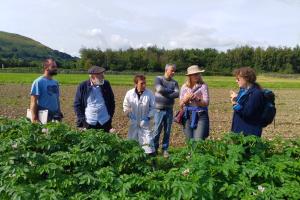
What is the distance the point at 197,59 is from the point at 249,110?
94.2 metres

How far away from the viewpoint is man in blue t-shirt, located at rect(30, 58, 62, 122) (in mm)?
6957

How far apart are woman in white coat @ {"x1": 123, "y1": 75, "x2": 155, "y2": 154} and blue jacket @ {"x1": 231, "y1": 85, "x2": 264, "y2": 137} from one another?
5.68 feet

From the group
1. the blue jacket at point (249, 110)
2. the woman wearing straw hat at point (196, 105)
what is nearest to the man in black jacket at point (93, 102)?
the woman wearing straw hat at point (196, 105)

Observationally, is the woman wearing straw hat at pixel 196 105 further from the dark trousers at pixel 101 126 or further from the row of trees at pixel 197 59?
the row of trees at pixel 197 59

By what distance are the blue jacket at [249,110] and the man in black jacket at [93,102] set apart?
2128mm

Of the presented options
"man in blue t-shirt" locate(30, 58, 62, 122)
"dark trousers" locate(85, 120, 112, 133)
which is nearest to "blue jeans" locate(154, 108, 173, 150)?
"dark trousers" locate(85, 120, 112, 133)

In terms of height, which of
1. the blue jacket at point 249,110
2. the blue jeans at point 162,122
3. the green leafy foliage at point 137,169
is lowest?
the blue jeans at point 162,122

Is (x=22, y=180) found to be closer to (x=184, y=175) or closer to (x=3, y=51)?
(x=184, y=175)

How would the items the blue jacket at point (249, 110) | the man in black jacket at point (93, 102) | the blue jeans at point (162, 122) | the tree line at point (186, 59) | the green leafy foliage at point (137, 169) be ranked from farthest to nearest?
the tree line at point (186, 59) < the blue jeans at point (162, 122) < the man in black jacket at point (93, 102) < the blue jacket at point (249, 110) < the green leafy foliage at point (137, 169)

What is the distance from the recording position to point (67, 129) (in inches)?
198

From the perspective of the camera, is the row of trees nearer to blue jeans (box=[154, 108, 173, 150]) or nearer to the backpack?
blue jeans (box=[154, 108, 173, 150])

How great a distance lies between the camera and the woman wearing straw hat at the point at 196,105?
7219mm

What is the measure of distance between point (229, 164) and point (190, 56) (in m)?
95.8

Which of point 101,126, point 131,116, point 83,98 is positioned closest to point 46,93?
point 83,98
